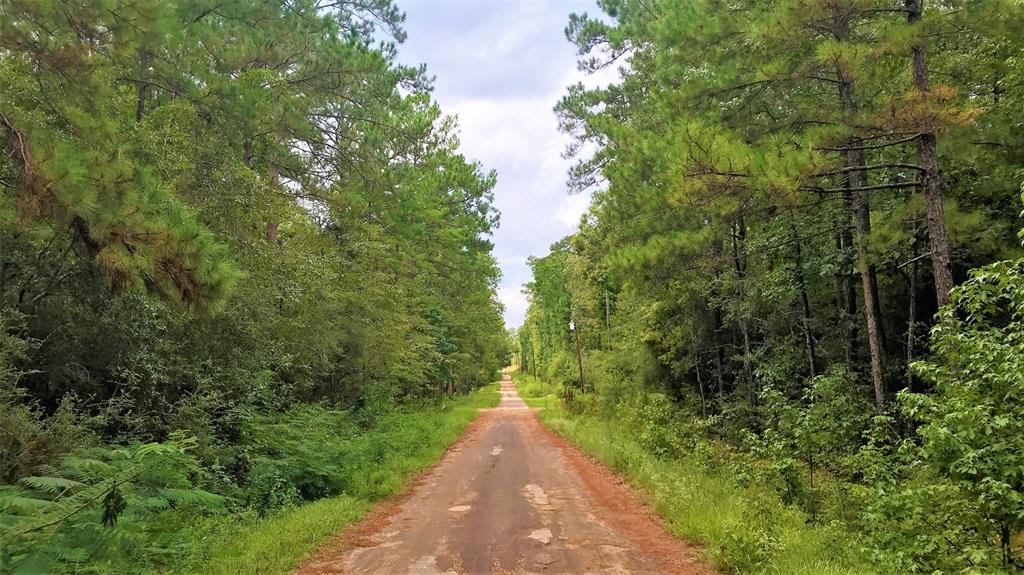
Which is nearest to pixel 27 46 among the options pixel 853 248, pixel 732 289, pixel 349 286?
pixel 349 286

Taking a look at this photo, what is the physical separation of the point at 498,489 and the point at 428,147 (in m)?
18.1

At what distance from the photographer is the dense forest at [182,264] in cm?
544

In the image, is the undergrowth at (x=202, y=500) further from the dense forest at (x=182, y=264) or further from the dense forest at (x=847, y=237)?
the dense forest at (x=847, y=237)

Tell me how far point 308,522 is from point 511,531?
281 centimetres

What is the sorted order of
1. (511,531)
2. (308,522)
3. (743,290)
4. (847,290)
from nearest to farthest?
(511,531) < (308,522) < (847,290) < (743,290)

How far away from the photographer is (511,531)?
7527 millimetres

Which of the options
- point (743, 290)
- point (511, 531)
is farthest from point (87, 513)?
point (743, 290)

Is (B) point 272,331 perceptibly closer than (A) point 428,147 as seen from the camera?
Yes

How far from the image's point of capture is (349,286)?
672 inches

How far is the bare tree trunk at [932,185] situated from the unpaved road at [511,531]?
17.1 feet

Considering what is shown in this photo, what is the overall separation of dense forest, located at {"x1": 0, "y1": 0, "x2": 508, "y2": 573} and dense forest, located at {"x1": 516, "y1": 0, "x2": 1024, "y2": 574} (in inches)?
235

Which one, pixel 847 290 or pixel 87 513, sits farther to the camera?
pixel 847 290

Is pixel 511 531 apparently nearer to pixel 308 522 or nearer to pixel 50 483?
pixel 308 522

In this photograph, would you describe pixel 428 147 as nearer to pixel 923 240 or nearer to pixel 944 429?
pixel 923 240
